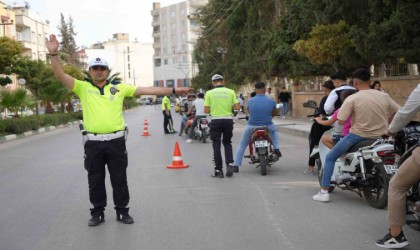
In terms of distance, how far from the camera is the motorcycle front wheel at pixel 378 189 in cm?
652

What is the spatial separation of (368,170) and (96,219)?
342 centimetres

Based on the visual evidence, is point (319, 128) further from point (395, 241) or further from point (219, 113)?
point (395, 241)

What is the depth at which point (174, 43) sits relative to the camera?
408ft

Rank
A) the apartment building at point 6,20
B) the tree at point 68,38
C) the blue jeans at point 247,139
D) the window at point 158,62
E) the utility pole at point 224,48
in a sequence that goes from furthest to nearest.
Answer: the window at point 158,62 < the tree at point 68,38 < the apartment building at point 6,20 < the utility pole at point 224,48 < the blue jeans at point 247,139

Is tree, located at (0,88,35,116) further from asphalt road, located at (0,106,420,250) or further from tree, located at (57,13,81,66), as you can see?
tree, located at (57,13,81,66)

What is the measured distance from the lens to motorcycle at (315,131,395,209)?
6.53 m

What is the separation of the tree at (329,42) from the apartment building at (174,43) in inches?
3841

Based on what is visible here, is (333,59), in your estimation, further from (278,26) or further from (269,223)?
(269,223)

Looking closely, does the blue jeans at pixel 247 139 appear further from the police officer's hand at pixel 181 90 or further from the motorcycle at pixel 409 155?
the motorcycle at pixel 409 155

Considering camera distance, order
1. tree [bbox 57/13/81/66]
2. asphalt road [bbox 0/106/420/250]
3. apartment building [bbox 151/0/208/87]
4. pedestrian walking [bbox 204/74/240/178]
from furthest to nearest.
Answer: apartment building [bbox 151/0/208/87] < tree [bbox 57/13/81/66] < pedestrian walking [bbox 204/74/240/178] < asphalt road [bbox 0/106/420/250]

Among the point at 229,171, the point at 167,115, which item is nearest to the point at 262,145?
the point at 229,171

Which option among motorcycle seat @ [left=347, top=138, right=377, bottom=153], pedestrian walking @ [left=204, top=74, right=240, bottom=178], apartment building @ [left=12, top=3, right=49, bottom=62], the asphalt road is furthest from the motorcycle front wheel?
apartment building @ [left=12, top=3, right=49, bottom=62]

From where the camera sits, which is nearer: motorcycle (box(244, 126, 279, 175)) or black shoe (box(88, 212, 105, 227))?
black shoe (box(88, 212, 105, 227))

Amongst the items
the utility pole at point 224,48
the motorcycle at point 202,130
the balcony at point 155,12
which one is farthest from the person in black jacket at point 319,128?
the balcony at point 155,12
